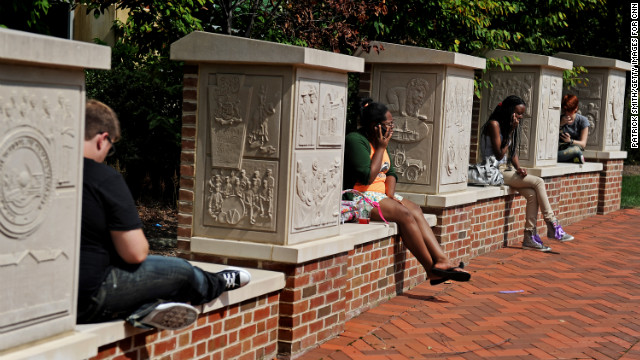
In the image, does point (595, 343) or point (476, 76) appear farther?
point (476, 76)

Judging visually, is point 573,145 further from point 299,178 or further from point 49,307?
point 49,307

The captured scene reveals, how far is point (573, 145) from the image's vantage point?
12.9 m

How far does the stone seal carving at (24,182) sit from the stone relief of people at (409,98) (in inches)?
199

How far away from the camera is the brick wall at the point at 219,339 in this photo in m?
4.31

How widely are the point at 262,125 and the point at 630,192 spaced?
13429 millimetres

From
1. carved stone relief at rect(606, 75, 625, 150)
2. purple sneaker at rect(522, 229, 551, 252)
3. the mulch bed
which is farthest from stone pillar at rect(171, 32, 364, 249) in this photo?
carved stone relief at rect(606, 75, 625, 150)

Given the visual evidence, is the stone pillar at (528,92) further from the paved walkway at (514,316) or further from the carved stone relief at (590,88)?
the carved stone relief at (590,88)

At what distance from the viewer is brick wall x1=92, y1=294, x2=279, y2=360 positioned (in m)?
4.31

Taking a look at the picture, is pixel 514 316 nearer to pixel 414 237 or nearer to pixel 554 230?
pixel 414 237

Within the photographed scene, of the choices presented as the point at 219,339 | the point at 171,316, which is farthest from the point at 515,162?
the point at 171,316

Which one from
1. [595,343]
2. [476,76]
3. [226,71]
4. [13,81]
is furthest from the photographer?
[476,76]

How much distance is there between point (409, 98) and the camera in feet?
27.4

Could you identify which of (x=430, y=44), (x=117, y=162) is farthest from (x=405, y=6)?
(x=117, y=162)

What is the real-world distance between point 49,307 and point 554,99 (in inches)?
356
